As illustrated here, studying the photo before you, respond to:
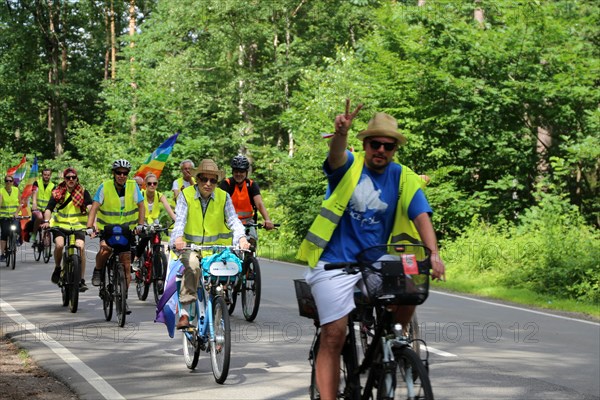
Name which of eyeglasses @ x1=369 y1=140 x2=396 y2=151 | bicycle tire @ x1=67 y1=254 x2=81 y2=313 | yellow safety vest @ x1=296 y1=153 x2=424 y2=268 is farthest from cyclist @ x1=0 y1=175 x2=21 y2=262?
eyeglasses @ x1=369 y1=140 x2=396 y2=151

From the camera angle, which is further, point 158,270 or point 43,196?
point 43,196

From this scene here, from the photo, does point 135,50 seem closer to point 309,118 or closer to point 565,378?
point 309,118

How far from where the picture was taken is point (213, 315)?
8.70m

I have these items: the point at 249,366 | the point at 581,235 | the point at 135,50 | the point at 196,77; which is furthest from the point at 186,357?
the point at 135,50

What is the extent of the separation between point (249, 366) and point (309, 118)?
20767 millimetres

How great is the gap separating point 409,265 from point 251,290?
773 centimetres

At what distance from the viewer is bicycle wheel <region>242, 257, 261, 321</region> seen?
1273 centimetres

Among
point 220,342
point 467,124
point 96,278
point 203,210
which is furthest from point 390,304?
point 467,124

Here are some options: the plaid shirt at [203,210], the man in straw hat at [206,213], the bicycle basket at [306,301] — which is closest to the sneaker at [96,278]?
the man in straw hat at [206,213]

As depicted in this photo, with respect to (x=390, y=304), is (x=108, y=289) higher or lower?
lower

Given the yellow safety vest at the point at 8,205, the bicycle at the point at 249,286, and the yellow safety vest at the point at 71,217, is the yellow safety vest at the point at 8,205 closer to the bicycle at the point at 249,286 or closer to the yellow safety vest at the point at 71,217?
the yellow safety vest at the point at 71,217

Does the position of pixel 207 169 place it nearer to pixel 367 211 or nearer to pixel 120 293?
pixel 120 293

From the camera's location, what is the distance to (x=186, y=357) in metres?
9.12

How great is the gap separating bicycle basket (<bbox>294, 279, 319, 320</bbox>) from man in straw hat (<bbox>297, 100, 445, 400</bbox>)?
0.67 ft
